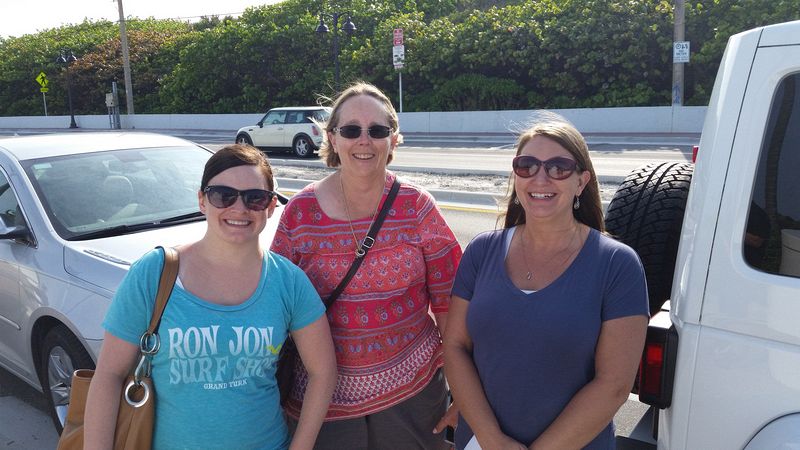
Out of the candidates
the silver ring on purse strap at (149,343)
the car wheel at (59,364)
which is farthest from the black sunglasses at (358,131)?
the car wheel at (59,364)

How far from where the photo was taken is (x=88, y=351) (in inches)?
135

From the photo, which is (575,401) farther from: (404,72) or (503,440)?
(404,72)

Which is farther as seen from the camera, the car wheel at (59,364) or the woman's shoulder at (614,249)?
the car wheel at (59,364)

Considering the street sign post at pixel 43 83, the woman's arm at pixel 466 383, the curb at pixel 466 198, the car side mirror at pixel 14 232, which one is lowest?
the curb at pixel 466 198

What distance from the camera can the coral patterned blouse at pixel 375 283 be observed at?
236 cm

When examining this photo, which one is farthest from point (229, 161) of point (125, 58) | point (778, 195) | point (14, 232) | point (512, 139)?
point (125, 58)

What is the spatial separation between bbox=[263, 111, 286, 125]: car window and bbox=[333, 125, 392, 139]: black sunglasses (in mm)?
20031

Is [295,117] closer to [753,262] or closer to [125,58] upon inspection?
[125,58]

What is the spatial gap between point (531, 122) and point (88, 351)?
2459 mm

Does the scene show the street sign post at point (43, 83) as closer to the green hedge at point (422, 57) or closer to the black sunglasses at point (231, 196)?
the green hedge at point (422, 57)

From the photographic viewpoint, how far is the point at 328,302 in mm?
2344

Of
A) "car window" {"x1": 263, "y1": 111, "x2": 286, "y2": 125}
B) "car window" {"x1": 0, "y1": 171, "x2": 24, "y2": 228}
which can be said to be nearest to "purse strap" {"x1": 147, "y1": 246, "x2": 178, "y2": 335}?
"car window" {"x1": 0, "y1": 171, "x2": 24, "y2": 228}

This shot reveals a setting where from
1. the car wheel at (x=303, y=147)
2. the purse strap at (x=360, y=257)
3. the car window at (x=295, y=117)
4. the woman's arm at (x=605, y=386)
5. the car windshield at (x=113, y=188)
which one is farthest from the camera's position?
the car window at (x=295, y=117)

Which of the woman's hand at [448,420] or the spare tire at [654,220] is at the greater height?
the spare tire at [654,220]
